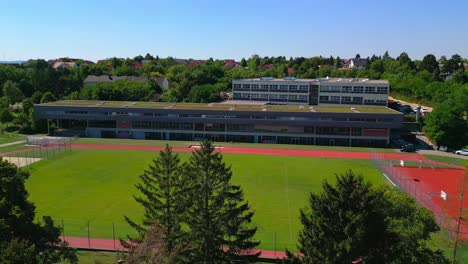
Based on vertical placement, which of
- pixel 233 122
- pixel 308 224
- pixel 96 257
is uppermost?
pixel 308 224

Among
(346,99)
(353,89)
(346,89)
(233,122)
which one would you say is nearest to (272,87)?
(346,89)

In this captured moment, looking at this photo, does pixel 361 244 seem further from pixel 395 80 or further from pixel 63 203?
pixel 395 80

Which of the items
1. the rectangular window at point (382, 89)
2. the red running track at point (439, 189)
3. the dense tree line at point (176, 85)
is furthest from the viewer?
the dense tree line at point (176, 85)

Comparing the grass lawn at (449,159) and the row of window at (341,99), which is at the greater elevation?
the row of window at (341,99)

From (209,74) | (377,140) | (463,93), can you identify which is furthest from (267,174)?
(209,74)

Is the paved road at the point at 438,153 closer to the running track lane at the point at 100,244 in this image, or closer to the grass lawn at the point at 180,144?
the grass lawn at the point at 180,144

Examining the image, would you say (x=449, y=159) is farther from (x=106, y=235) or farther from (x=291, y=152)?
(x=106, y=235)

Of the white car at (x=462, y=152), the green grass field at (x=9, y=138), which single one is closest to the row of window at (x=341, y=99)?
the white car at (x=462, y=152)
